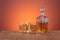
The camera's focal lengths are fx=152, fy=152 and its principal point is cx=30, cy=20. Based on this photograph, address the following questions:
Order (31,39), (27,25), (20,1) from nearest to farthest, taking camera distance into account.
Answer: (31,39) < (27,25) < (20,1)

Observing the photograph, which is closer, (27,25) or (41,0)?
(27,25)

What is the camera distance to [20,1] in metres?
1.56

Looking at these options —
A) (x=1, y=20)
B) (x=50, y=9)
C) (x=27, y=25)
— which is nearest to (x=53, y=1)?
(x=50, y=9)

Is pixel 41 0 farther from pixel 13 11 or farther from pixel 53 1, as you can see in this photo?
pixel 13 11

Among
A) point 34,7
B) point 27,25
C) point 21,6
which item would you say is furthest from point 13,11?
point 27,25

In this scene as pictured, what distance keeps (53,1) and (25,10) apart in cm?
30

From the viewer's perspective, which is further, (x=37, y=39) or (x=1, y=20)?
(x=1, y=20)

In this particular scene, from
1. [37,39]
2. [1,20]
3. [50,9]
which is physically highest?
[50,9]

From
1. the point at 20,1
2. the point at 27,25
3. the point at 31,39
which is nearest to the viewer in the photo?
the point at 31,39

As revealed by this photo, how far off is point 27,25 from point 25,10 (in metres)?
0.31

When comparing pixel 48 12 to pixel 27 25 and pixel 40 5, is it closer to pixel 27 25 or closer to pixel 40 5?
pixel 40 5

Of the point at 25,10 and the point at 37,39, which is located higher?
the point at 25,10

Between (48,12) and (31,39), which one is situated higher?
(48,12)

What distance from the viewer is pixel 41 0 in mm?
1559
